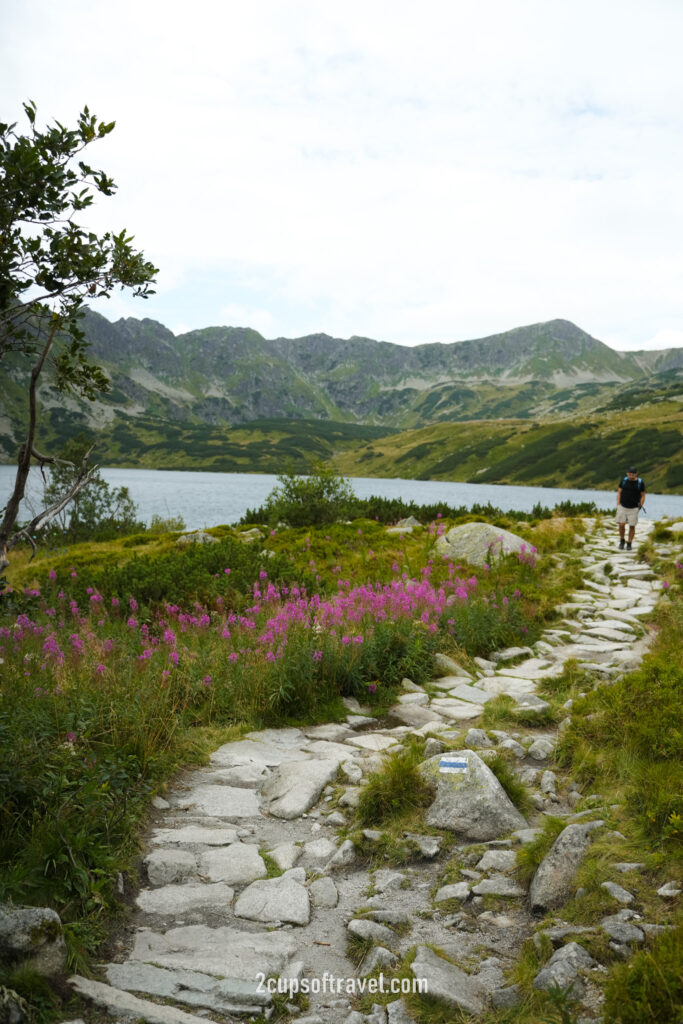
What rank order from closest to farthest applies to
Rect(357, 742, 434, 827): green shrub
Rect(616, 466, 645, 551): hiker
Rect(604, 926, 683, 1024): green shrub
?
A: 1. Rect(604, 926, 683, 1024): green shrub
2. Rect(357, 742, 434, 827): green shrub
3. Rect(616, 466, 645, 551): hiker

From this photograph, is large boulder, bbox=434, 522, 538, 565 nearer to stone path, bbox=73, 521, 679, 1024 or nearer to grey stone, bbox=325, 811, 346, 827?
stone path, bbox=73, 521, 679, 1024

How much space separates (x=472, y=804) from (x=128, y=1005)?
8.68 feet

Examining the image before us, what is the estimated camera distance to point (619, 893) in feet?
10.2

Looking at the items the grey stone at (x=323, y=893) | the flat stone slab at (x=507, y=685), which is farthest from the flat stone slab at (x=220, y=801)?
the flat stone slab at (x=507, y=685)

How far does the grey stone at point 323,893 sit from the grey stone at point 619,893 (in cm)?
161

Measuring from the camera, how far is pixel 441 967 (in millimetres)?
2979

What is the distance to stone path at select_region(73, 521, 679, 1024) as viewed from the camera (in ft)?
9.37

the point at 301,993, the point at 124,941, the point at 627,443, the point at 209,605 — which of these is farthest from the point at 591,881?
the point at 627,443

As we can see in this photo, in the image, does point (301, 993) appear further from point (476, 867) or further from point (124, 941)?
point (476, 867)

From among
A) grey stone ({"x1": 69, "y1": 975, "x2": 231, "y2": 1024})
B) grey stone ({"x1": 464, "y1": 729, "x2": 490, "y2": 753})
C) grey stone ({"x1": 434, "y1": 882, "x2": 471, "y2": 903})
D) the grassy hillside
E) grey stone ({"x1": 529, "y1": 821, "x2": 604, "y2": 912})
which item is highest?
the grassy hillside

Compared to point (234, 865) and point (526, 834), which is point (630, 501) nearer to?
point (526, 834)

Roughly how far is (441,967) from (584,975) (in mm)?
684

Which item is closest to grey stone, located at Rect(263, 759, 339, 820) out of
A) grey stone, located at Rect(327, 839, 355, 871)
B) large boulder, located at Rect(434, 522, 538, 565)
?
grey stone, located at Rect(327, 839, 355, 871)

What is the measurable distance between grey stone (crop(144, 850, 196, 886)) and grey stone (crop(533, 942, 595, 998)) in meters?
2.30
